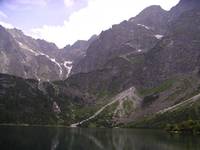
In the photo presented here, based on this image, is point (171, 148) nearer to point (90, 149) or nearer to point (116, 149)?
point (116, 149)

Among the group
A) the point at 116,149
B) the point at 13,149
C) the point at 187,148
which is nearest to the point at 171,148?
the point at 187,148

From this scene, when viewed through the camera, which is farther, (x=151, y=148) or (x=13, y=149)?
(x=151, y=148)

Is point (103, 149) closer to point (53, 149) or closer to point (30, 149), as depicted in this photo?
point (53, 149)

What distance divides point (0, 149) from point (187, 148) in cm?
7428

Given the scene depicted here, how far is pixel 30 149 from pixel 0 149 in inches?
425

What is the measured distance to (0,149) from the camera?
118500 millimetres

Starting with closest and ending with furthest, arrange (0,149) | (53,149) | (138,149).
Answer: (0,149)
(53,149)
(138,149)

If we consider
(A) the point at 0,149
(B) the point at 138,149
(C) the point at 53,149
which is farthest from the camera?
(B) the point at 138,149

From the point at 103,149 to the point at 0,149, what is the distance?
140ft

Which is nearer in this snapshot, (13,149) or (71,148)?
(13,149)

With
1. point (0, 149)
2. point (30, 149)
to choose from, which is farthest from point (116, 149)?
point (0, 149)

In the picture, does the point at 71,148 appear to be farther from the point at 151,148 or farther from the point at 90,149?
the point at 151,148

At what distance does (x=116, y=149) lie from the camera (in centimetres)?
14662

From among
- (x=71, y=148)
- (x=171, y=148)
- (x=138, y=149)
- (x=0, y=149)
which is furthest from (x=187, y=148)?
(x=0, y=149)
